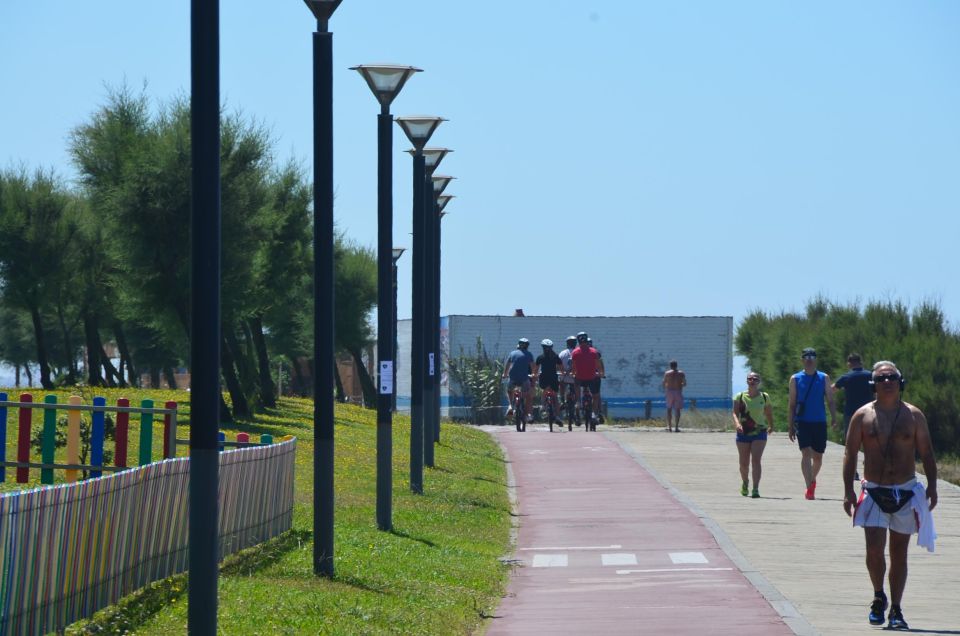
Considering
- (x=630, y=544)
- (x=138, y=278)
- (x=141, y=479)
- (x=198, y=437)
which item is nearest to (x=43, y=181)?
(x=138, y=278)

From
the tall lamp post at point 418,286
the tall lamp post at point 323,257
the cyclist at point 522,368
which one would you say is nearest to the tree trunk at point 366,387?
the cyclist at point 522,368

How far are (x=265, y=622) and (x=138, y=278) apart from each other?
71.1 feet

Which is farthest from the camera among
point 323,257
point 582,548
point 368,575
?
point 582,548

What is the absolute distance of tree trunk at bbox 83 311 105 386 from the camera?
47.1m

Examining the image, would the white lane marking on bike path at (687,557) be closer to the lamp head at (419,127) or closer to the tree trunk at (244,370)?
the lamp head at (419,127)

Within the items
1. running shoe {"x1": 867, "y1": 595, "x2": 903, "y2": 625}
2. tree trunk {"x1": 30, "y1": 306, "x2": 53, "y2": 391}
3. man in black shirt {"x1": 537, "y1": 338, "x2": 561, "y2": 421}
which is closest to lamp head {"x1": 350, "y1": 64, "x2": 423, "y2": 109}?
running shoe {"x1": 867, "y1": 595, "x2": 903, "y2": 625}

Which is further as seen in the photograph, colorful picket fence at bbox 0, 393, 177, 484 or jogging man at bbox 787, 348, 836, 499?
jogging man at bbox 787, 348, 836, 499

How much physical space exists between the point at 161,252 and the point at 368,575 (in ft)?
61.1

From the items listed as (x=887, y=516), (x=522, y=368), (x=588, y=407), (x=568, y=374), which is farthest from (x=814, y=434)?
(x=568, y=374)

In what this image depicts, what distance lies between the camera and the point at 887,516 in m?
11.2

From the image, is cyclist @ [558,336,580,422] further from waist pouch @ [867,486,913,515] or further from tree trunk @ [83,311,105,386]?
waist pouch @ [867,486,913,515]

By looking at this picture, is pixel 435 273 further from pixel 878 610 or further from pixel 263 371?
pixel 878 610

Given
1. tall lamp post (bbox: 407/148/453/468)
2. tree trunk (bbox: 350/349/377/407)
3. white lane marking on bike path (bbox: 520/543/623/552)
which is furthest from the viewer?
tree trunk (bbox: 350/349/377/407)

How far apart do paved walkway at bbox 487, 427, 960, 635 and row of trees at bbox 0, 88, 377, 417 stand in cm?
668
